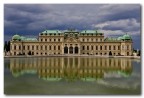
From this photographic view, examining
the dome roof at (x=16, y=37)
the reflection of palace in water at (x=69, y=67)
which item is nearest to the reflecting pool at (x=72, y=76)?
the reflection of palace in water at (x=69, y=67)

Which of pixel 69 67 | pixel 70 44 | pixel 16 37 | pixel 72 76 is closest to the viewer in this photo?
pixel 72 76

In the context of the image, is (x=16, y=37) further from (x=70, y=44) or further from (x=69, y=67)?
(x=70, y=44)

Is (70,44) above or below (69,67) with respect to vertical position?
above

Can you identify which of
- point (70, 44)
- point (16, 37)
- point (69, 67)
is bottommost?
point (69, 67)

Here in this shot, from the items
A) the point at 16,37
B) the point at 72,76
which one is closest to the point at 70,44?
the point at 72,76

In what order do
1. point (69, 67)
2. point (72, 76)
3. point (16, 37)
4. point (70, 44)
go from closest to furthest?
1. point (72, 76)
2. point (16, 37)
3. point (69, 67)
4. point (70, 44)

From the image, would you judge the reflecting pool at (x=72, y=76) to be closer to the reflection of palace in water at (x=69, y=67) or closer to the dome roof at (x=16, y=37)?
the reflection of palace in water at (x=69, y=67)

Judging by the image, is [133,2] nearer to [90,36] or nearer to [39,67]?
[90,36]

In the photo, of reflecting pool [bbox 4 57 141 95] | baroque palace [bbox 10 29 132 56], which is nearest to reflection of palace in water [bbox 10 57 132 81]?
reflecting pool [bbox 4 57 141 95]
